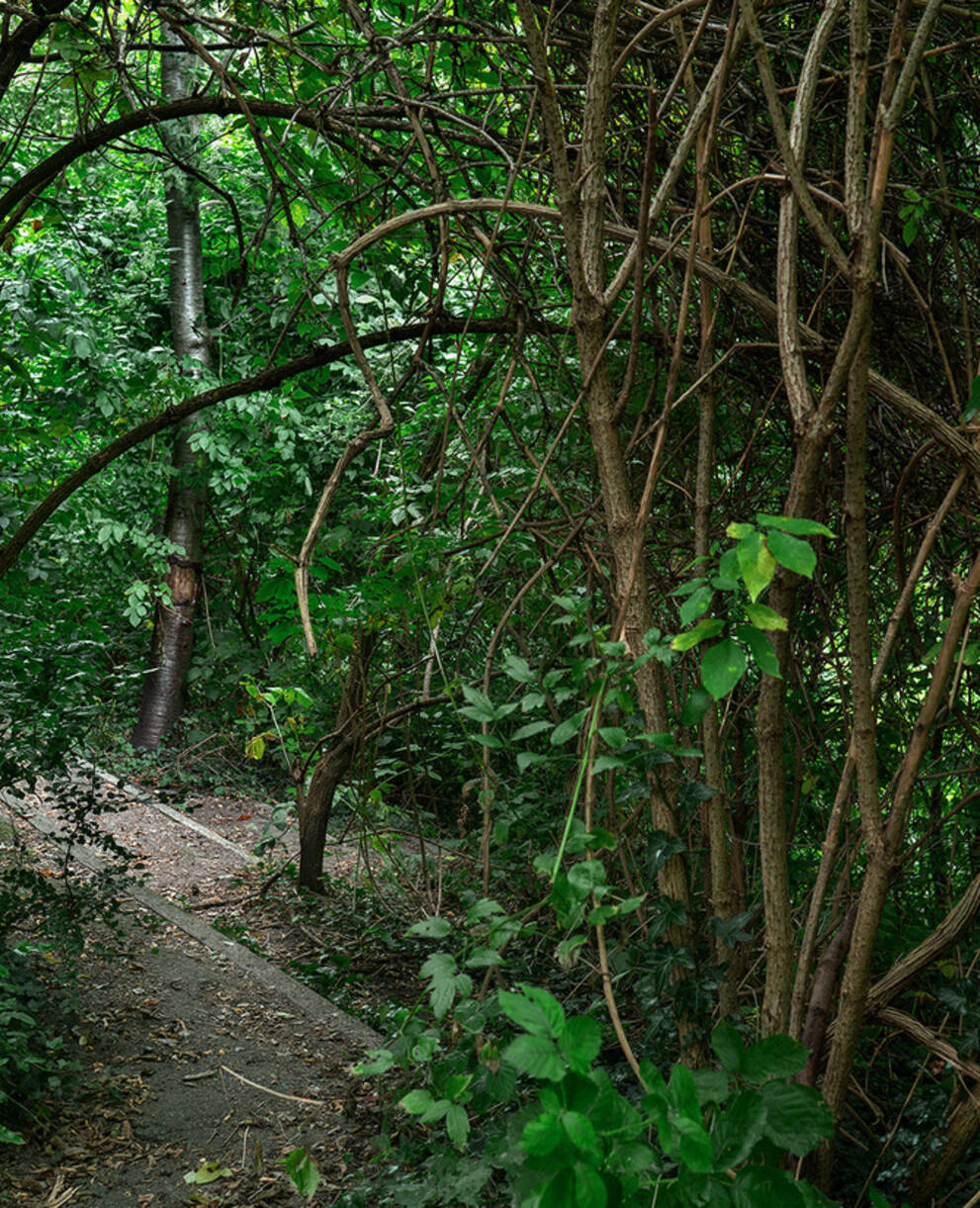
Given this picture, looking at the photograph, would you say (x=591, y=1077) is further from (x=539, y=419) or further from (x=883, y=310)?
(x=539, y=419)

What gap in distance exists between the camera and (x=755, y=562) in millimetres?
1184

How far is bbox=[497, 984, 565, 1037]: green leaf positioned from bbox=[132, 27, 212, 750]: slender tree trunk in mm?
6871

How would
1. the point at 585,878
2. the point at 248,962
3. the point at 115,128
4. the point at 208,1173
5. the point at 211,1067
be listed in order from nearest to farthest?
1. the point at 585,878
2. the point at 208,1173
3. the point at 115,128
4. the point at 211,1067
5. the point at 248,962

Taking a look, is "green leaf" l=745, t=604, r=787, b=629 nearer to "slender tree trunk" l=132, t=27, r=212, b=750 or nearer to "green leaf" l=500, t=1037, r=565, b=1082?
"green leaf" l=500, t=1037, r=565, b=1082

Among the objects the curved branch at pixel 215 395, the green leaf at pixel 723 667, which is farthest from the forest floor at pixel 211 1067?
the green leaf at pixel 723 667

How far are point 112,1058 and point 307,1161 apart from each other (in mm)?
2129

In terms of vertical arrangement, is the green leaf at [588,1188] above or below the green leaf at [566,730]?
below

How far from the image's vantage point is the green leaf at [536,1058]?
108 centimetres

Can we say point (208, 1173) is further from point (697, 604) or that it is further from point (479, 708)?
point (697, 604)

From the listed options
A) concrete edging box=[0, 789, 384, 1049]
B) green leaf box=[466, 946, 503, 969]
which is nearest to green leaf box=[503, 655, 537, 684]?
green leaf box=[466, 946, 503, 969]

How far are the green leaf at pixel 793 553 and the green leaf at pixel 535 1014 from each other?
54 centimetres

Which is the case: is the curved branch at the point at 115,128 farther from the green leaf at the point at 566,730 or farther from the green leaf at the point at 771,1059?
the green leaf at the point at 771,1059

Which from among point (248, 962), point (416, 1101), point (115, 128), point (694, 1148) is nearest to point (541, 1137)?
point (694, 1148)

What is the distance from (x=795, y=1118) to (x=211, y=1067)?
9.43ft
